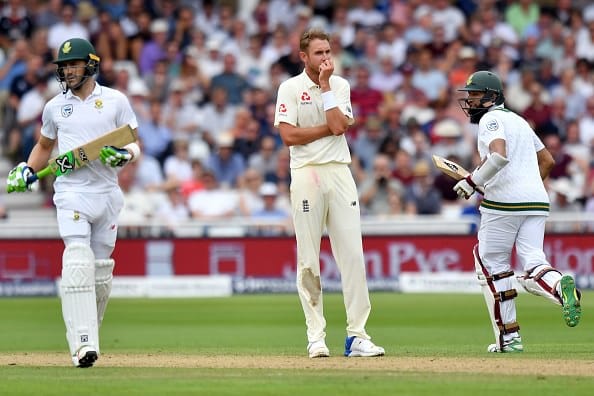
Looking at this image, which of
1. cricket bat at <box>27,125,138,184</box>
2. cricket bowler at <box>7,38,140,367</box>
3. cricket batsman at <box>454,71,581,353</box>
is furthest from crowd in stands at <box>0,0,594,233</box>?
cricket bat at <box>27,125,138,184</box>

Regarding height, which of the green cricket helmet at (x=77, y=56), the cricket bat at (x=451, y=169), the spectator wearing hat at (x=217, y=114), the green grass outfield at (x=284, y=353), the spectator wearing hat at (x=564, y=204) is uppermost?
the spectator wearing hat at (x=217, y=114)

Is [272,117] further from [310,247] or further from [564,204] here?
[310,247]

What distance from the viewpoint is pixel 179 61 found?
1956 cm

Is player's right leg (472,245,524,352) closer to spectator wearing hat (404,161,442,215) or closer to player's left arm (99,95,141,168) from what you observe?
player's left arm (99,95,141,168)

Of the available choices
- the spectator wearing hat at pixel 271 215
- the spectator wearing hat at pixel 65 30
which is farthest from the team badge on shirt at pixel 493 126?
the spectator wearing hat at pixel 65 30

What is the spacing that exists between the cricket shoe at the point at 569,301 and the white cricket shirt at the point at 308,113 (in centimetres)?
162

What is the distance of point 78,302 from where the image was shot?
8.23m

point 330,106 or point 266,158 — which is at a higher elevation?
point 266,158

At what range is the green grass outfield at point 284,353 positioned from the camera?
7152 millimetres

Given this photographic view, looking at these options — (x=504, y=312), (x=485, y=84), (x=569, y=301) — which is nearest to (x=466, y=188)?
(x=485, y=84)

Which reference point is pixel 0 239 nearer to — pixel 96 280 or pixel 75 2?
pixel 75 2

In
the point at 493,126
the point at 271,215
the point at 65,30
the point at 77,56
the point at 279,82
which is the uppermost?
the point at 65,30

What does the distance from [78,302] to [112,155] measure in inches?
37.1

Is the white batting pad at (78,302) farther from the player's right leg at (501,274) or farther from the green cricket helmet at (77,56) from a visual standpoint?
the player's right leg at (501,274)
